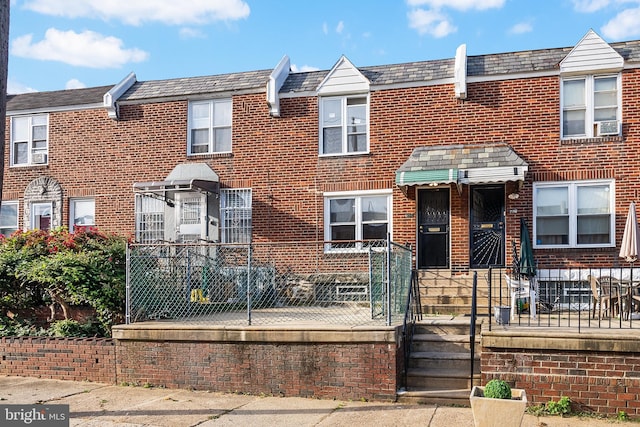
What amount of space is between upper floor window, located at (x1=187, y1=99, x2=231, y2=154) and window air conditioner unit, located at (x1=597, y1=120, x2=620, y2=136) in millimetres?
8686

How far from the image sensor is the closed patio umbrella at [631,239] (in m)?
11.9

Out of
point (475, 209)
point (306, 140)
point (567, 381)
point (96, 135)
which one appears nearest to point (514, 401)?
point (567, 381)

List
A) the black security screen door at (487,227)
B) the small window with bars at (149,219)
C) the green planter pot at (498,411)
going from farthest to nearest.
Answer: the small window with bars at (149,219) → the black security screen door at (487,227) → the green planter pot at (498,411)

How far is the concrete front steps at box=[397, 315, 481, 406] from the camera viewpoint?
8.16 meters

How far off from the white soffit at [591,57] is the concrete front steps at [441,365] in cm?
671

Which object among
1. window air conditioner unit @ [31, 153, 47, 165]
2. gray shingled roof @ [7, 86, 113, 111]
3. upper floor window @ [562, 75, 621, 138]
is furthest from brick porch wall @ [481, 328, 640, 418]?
window air conditioner unit @ [31, 153, 47, 165]

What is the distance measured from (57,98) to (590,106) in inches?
550

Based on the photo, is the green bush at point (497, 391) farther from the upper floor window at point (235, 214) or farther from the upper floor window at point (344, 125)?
the upper floor window at point (235, 214)

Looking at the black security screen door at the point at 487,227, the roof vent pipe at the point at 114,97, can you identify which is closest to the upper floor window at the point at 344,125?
the black security screen door at the point at 487,227

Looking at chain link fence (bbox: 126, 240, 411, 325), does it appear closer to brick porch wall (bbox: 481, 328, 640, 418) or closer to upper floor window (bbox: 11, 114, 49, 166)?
brick porch wall (bbox: 481, 328, 640, 418)

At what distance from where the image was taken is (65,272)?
10.1 m

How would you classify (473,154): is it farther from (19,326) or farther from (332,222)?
(19,326)

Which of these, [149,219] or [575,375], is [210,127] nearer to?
[149,219]

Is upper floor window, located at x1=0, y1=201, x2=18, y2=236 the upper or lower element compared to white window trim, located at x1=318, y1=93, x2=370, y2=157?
lower
